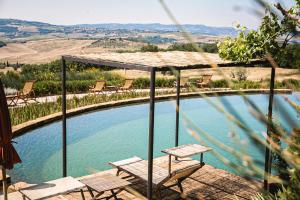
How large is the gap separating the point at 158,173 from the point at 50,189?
1.84 m

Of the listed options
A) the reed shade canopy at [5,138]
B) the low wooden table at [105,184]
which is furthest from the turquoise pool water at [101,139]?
the reed shade canopy at [5,138]

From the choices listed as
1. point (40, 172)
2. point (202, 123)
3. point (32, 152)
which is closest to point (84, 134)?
point (32, 152)

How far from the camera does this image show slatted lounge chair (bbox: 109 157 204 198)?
599 centimetres

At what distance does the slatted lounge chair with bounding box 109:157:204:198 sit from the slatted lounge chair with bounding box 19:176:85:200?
1.13 m

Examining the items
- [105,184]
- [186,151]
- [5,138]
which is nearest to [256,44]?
[186,151]

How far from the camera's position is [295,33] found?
0.89m

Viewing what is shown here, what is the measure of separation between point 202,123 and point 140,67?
9622mm

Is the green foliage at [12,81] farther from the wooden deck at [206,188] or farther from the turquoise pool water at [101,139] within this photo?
the wooden deck at [206,188]

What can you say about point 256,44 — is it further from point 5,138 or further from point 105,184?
point 5,138

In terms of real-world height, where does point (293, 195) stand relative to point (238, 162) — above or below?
below

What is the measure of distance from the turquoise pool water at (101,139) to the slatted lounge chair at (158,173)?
4.39 ft

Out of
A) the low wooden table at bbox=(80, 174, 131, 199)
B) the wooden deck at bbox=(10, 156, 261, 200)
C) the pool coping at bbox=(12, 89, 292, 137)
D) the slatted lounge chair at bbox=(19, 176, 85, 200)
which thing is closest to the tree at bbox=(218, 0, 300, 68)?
the pool coping at bbox=(12, 89, 292, 137)

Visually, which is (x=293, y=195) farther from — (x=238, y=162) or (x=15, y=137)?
(x=15, y=137)

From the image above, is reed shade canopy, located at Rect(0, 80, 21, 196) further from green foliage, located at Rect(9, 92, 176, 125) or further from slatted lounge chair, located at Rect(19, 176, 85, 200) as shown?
green foliage, located at Rect(9, 92, 176, 125)
